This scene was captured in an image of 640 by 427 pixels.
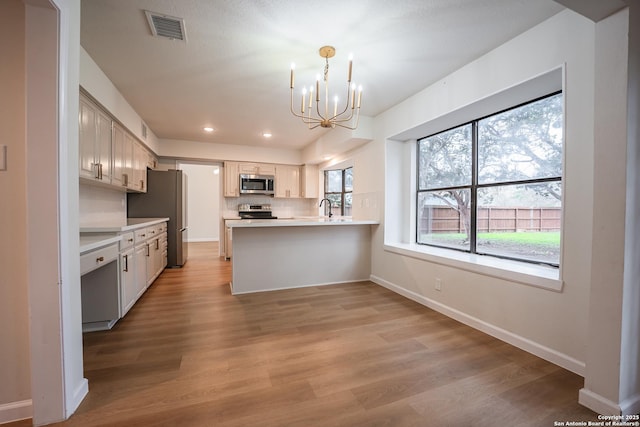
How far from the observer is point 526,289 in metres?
2.06

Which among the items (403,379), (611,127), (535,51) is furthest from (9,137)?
(535,51)

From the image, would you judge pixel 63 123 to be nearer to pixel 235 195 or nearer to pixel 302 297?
pixel 302 297

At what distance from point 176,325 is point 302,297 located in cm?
137

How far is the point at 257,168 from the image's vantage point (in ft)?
19.4

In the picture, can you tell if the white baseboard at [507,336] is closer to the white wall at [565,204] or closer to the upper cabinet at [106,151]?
the white wall at [565,204]

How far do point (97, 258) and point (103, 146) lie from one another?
1.52 metres

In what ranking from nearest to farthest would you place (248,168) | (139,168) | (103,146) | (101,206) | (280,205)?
(103,146) → (101,206) → (139,168) → (248,168) → (280,205)

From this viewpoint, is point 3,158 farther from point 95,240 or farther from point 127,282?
point 127,282

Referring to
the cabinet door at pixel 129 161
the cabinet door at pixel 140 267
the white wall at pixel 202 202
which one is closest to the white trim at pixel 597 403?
the cabinet door at pixel 140 267

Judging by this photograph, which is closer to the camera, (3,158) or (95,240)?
(3,158)

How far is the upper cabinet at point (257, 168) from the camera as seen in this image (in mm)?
5797

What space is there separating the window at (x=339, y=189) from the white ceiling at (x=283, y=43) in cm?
→ 212

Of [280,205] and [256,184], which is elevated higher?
[256,184]

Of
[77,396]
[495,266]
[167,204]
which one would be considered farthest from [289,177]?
[77,396]
